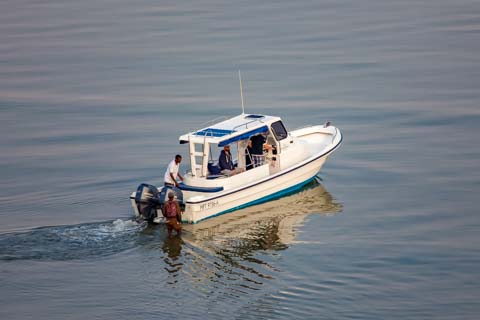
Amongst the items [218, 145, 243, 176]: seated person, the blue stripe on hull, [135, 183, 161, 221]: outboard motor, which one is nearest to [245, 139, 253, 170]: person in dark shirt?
[218, 145, 243, 176]: seated person

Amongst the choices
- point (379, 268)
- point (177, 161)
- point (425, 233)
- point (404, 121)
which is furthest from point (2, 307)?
point (404, 121)

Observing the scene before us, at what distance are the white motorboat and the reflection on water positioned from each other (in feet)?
1.09

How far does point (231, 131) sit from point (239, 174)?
1.13 meters

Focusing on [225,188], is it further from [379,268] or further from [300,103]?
[300,103]

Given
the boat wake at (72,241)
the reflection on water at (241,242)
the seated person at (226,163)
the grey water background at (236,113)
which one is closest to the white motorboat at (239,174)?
the seated person at (226,163)

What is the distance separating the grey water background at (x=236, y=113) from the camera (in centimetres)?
1958

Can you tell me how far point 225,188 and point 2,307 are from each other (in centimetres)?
699

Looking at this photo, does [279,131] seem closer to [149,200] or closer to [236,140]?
[236,140]

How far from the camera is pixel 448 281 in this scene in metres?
19.7

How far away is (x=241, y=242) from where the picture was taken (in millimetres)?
22406

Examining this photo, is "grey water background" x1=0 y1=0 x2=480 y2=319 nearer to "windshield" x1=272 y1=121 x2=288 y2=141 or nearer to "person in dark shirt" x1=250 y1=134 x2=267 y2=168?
"person in dark shirt" x1=250 y1=134 x2=267 y2=168

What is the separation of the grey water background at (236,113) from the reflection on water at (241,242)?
57mm

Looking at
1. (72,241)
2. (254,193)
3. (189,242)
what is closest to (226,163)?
(254,193)

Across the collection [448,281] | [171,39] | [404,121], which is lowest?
[448,281]
